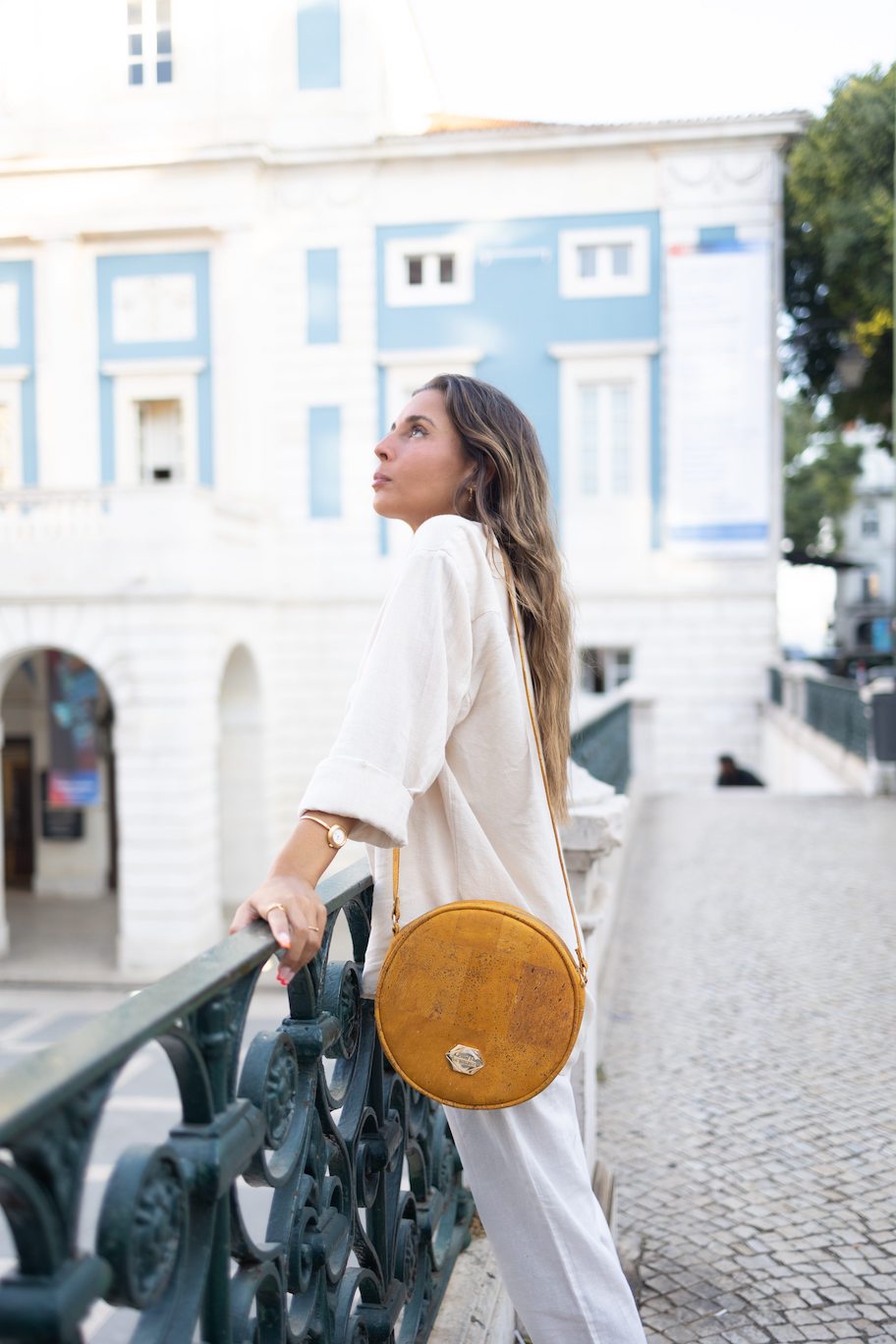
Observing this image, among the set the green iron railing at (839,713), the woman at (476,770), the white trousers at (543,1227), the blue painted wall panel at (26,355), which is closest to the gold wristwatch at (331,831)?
the woman at (476,770)

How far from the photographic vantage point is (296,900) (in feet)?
5.09

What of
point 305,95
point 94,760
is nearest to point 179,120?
point 305,95

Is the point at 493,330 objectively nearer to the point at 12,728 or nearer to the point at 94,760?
the point at 94,760

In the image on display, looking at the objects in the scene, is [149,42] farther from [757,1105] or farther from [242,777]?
[757,1105]

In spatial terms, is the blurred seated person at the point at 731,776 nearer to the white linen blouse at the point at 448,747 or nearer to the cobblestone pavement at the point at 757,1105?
the cobblestone pavement at the point at 757,1105

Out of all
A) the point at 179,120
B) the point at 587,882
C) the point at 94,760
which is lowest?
the point at 94,760

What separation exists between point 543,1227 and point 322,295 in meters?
21.5

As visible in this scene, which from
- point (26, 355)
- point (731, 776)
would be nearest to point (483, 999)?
point (731, 776)

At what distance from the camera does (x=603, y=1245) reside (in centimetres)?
185

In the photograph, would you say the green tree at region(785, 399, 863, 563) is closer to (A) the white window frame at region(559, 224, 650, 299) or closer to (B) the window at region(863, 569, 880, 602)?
(B) the window at region(863, 569, 880, 602)

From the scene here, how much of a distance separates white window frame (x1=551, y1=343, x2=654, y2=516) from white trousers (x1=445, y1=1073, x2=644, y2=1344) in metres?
20.1

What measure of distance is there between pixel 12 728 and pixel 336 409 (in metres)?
8.92

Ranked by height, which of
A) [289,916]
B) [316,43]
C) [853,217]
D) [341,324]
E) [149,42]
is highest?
[149,42]

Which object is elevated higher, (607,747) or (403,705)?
(403,705)
